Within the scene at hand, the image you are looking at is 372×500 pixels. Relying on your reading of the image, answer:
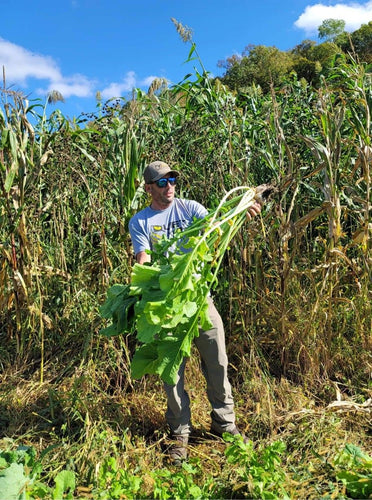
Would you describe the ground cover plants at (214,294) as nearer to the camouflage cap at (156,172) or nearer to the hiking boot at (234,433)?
the hiking boot at (234,433)

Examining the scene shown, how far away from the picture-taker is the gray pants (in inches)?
103

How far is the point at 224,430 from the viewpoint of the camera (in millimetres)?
2688

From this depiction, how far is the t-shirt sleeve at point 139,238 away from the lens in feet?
8.75

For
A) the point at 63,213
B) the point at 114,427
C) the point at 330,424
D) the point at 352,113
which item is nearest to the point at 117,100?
the point at 63,213

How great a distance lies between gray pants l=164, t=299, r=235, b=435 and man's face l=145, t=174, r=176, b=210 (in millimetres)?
660

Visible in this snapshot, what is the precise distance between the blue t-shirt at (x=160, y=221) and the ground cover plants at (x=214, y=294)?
0.18 meters

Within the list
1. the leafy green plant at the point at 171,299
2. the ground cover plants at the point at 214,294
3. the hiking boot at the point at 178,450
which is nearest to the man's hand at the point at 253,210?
the leafy green plant at the point at 171,299

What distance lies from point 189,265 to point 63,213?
177 cm

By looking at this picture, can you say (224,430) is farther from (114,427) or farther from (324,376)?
(324,376)

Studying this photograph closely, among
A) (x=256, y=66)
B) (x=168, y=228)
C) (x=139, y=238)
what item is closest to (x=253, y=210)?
(x=168, y=228)

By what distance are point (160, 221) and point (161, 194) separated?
0.17 metres

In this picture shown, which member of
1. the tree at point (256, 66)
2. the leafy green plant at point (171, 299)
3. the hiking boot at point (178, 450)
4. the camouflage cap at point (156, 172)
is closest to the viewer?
the leafy green plant at point (171, 299)

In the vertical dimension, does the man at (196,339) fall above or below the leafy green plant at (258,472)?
above

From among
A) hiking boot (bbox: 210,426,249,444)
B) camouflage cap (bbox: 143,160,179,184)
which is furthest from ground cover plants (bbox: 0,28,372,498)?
camouflage cap (bbox: 143,160,179,184)
